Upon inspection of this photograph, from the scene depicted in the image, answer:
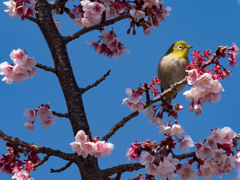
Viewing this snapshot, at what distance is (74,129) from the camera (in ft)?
13.8

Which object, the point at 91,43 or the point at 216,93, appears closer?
the point at 216,93

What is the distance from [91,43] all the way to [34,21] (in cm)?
98

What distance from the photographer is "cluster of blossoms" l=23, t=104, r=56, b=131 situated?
4258mm

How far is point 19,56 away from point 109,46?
1477 millimetres

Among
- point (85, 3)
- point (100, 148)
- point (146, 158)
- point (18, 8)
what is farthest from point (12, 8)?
point (146, 158)

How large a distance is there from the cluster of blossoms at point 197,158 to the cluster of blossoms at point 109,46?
1.83m

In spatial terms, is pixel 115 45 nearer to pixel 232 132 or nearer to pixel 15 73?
pixel 15 73

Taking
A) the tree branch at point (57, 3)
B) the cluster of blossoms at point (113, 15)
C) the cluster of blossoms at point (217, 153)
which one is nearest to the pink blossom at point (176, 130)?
the cluster of blossoms at point (217, 153)

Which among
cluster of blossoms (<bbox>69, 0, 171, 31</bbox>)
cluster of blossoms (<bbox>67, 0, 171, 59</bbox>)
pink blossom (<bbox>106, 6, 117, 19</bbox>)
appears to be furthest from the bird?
pink blossom (<bbox>106, 6, 117, 19</bbox>)

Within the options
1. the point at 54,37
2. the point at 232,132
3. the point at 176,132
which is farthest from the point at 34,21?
the point at 232,132

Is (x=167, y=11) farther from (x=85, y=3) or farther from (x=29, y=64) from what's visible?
(x=29, y=64)

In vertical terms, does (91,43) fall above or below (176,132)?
above

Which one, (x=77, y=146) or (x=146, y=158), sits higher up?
(x=77, y=146)

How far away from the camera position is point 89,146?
11.4 feet
